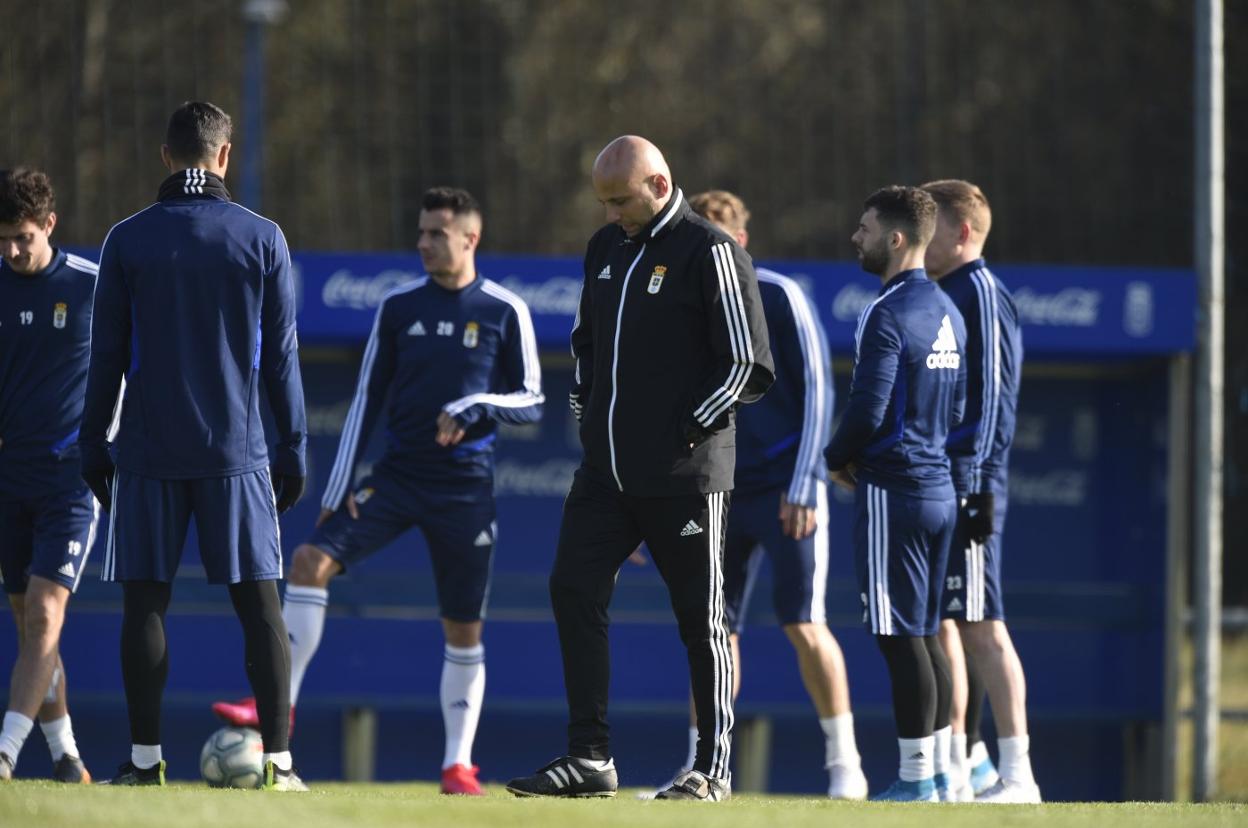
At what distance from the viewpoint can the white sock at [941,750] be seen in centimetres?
650

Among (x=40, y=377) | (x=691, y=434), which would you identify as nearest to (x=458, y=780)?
(x=40, y=377)

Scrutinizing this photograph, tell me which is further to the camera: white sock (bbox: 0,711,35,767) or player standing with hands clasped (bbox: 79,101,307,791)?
white sock (bbox: 0,711,35,767)

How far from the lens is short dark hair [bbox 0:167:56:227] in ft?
21.9

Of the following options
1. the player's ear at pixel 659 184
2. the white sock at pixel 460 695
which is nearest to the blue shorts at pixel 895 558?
the player's ear at pixel 659 184

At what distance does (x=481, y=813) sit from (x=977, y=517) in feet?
8.31

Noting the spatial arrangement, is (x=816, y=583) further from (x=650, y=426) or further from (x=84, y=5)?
(x=84, y=5)

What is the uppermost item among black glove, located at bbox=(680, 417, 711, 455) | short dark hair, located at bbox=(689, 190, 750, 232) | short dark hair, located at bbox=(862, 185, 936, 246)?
short dark hair, located at bbox=(689, 190, 750, 232)

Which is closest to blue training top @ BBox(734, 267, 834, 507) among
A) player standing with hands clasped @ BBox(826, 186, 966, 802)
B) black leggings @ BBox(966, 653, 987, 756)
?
player standing with hands clasped @ BBox(826, 186, 966, 802)

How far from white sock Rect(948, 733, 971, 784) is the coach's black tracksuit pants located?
160cm

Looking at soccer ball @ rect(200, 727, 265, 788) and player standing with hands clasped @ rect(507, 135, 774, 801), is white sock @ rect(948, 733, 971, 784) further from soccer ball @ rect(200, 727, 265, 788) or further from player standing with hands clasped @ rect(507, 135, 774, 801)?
soccer ball @ rect(200, 727, 265, 788)

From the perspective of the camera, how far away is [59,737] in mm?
7250

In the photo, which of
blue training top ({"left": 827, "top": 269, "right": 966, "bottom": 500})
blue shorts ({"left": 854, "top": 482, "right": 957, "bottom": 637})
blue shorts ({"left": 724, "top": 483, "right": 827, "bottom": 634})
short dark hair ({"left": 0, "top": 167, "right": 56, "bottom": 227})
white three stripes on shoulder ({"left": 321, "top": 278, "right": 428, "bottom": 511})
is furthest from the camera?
white three stripes on shoulder ({"left": 321, "top": 278, "right": 428, "bottom": 511})

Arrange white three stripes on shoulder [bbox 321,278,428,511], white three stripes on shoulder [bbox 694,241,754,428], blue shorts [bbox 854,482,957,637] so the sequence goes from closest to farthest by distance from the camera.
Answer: white three stripes on shoulder [bbox 694,241,754,428]
blue shorts [bbox 854,482,957,637]
white three stripes on shoulder [bbox 321,278,428,511]

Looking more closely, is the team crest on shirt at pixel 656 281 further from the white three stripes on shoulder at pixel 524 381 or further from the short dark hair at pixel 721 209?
the white three stripes on shoulder at pixel 524 381
